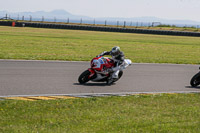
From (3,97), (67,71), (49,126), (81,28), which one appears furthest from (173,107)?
(81,28)

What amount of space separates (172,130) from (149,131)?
0.45m

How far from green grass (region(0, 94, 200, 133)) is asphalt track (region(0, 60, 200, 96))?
4.72ft

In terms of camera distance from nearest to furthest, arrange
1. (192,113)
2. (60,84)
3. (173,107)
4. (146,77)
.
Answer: (192,113) → (173,107) → (60,84) → (146,77)

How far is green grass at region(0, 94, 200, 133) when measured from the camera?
6879 millimetres

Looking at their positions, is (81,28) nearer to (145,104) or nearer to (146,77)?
(146,77)

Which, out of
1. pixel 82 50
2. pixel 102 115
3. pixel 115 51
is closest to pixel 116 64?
pixel 115 51

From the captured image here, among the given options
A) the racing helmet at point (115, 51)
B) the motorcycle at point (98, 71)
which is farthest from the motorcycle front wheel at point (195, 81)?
the racing helmet at point (115, 51)

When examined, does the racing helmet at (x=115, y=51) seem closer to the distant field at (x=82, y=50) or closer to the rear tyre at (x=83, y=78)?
the rear tyre at (x=83, y=78)

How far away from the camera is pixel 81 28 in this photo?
187ft

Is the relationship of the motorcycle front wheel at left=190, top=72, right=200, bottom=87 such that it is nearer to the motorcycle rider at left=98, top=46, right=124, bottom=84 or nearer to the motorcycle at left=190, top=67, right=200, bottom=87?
the motorcycle at left=190, top=67, right=200, bottom=87

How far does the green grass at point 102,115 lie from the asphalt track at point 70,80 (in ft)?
4.72

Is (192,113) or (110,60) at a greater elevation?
(110,60)

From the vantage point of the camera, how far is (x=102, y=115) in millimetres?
7805

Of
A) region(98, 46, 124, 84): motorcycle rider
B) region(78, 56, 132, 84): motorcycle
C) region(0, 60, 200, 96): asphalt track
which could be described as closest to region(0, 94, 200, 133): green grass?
region(0, 60, 200, 96): asphalt track
